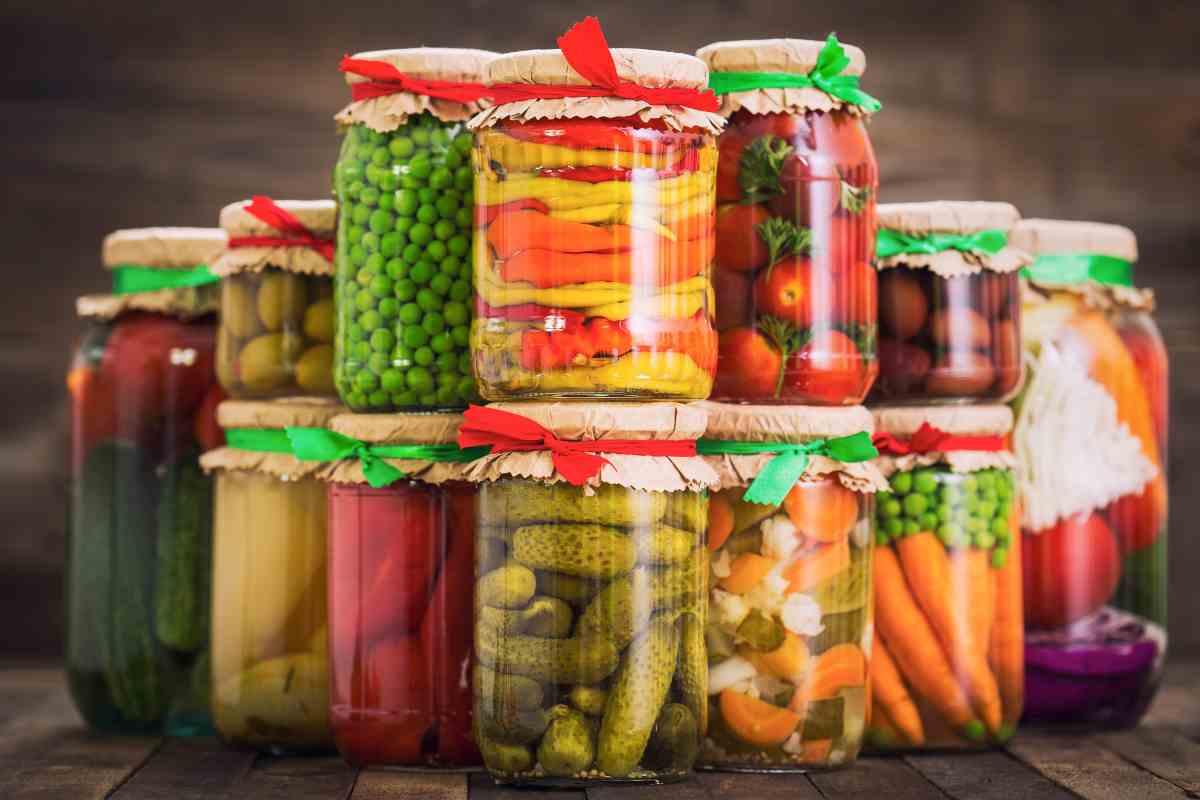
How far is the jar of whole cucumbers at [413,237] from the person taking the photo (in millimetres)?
2049

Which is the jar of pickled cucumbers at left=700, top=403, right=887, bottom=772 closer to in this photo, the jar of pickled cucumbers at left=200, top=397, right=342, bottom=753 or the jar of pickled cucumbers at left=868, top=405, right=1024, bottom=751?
the jar of pickled cucumbers at left=868, top=405, right=1024, bottom=751

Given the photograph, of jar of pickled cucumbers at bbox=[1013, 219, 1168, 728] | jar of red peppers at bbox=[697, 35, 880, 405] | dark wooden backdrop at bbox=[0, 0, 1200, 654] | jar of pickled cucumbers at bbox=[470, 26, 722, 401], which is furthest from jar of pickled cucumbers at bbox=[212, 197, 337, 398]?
jar of pickled cucumbers at bbox=[1013, 219, 1168, 728]

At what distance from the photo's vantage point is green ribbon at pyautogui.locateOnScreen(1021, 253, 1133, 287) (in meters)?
2.45

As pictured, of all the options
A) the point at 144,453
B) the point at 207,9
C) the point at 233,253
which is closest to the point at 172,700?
the point at 144,453

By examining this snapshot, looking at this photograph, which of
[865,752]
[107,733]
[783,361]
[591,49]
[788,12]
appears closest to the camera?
[591,49]

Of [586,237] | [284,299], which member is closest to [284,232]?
[284,299]

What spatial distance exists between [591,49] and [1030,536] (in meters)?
0.96

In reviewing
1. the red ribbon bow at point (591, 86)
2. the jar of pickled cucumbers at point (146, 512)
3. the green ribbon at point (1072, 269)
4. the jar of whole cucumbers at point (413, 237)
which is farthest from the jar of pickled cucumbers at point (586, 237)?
the green ribbon at point (1072, 269)

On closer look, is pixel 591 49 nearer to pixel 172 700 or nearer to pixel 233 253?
pixel 233 253

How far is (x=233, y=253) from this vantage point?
89.0 inches

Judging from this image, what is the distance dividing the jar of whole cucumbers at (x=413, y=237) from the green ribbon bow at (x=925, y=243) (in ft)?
1.71

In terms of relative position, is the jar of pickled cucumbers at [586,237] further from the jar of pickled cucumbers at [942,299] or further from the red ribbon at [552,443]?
the jar of pickled cucumbers at [942,299]

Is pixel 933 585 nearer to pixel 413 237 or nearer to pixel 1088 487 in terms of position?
pixel 1088 487

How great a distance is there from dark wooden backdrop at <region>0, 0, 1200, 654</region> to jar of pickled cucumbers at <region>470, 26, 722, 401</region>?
1139mm
